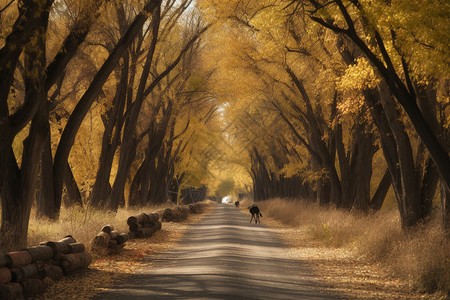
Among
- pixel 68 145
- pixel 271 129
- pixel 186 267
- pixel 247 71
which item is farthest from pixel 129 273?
pixel 271 129

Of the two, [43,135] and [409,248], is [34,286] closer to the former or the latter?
[43,135]

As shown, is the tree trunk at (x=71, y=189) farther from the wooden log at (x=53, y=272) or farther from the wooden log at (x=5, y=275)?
the wooden log at (x=5, y=275)

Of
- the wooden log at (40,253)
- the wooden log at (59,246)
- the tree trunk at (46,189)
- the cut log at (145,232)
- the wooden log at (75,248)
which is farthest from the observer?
A: the cut log at (145,232)

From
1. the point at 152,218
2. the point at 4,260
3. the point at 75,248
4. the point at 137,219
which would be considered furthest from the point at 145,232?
the point at 4,260

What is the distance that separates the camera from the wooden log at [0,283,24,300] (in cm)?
865

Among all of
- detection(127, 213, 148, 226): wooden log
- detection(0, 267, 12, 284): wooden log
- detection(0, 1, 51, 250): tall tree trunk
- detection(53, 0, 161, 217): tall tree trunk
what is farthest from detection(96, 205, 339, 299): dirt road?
detection(53, 0, 161, 217): tall tree trunk

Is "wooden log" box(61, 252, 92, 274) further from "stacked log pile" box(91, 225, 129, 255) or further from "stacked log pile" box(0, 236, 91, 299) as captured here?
"stacked log pile" box(91, 225, 129, 255)

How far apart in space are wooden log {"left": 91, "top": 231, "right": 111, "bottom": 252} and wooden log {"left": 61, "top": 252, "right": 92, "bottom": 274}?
2.48 meters

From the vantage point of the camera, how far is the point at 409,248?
13578 mm

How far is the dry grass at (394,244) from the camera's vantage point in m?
11.2

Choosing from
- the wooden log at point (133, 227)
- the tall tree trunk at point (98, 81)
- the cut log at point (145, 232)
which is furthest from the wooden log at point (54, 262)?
the cut log at point (145, 232)

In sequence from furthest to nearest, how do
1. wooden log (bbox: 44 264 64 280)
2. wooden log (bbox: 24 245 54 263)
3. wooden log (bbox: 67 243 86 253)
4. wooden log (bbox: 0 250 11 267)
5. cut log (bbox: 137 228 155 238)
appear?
1. cut log (bbox: 137 228 155 238)
2. wooden log (bbox: 67 243 86 253)
3. wooden log (bbox: 44 264 64 280)
4. wooden log (bbox: 24 245 54 263)
5. wooden log (bbox: 0 250 11 267)

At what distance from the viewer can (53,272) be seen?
36.7ft

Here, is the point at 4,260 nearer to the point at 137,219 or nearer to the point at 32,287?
the point at 32,287
